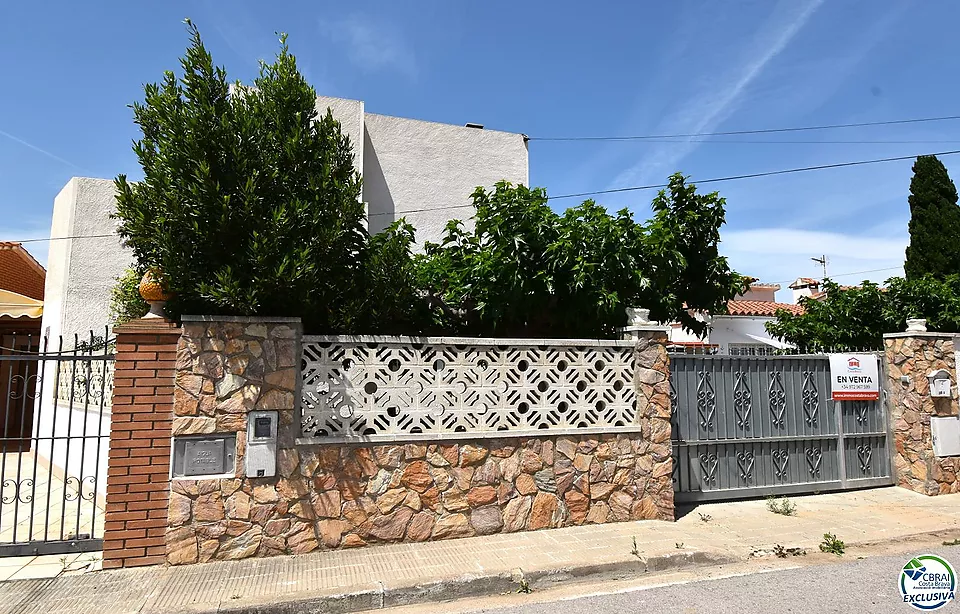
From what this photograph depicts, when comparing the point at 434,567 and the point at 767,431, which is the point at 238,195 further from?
the point at 767,431

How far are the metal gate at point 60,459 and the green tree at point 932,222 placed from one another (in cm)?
1626

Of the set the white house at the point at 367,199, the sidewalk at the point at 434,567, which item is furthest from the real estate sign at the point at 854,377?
the white house at the point at 367,199

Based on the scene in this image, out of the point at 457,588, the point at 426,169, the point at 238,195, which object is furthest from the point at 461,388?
the point at 426,169

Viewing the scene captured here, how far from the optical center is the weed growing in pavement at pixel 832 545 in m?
5.57

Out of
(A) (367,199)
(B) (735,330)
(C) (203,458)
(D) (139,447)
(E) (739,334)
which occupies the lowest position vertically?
(C) (203,458)

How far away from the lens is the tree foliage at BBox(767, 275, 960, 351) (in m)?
9.50

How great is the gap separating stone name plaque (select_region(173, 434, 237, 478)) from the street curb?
1.19 meters

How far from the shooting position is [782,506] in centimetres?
691

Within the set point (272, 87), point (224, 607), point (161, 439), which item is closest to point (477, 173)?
A: point (272, 87)

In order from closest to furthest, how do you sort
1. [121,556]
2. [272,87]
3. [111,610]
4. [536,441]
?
[111,610] < [121,556] < [272,87] < [536,441]

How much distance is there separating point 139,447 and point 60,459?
5.56 metres

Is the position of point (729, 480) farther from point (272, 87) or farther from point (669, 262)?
point (272, 87)

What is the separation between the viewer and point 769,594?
178 inches

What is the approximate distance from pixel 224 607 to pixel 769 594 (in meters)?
4.08
